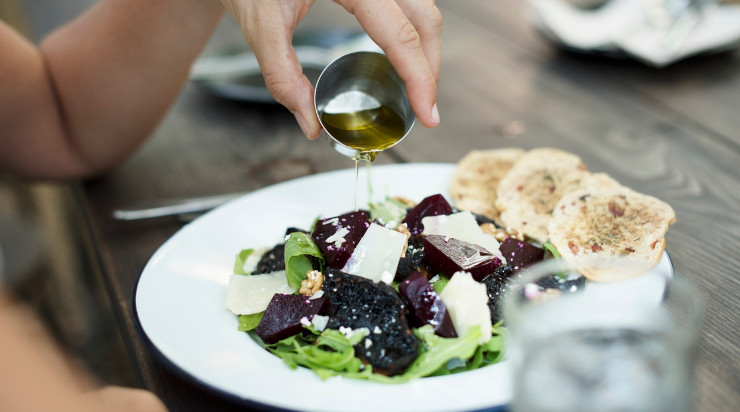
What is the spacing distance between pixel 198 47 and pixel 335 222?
1019mm

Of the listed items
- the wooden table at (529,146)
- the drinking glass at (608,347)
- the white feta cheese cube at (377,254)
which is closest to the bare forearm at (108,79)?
the wooden table at (529,146)

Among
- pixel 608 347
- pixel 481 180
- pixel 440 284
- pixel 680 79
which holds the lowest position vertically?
pixel 680 79

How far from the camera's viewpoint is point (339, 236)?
153 centimetres

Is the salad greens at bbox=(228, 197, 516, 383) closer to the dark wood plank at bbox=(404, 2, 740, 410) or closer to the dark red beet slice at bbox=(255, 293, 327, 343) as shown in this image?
the dark red beet slice at bbox=(255, 293, 327, 343)

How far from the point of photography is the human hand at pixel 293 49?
1476 mm

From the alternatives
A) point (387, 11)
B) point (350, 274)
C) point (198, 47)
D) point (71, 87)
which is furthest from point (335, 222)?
point (71, 87)

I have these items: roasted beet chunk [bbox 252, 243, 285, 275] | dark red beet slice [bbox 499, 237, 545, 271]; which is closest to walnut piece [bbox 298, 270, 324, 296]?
roasted beet chunk [bbox 252, 243, 285, 275]

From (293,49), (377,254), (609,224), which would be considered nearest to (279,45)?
(293,49)

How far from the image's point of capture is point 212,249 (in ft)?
5.72

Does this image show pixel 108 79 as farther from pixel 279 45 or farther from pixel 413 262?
pixel 413 262

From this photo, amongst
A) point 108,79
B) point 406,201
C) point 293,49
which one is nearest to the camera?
point 293,49

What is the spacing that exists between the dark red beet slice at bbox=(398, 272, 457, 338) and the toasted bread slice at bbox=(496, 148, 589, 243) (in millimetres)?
531

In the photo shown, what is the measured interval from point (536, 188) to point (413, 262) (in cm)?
60

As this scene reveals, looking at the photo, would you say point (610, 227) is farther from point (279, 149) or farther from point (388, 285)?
point (279, 149)
